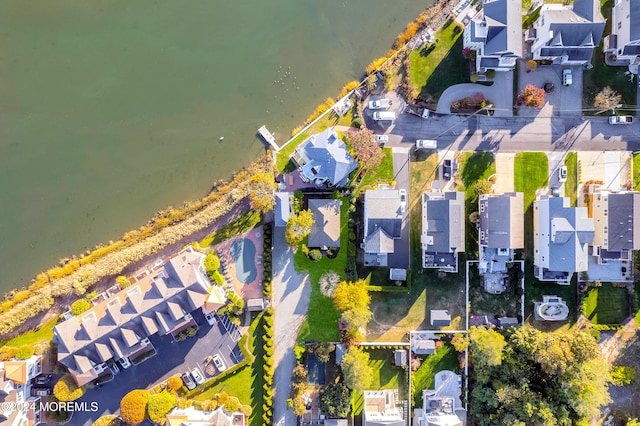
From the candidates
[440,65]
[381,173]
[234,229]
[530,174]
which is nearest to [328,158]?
[381,173]

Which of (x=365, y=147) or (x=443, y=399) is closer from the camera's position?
(x=365, y=147)

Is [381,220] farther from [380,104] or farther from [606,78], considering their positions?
[606,78]

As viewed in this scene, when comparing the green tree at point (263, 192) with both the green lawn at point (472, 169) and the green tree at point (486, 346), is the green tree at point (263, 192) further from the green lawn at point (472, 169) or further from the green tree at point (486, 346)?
the green tree at point (486, 346)

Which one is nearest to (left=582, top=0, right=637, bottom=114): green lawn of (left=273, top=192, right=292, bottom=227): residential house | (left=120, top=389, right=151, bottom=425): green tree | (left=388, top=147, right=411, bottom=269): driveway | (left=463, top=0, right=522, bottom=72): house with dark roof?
(left=463, top=0, right=522, bottom=72): house with dark roof

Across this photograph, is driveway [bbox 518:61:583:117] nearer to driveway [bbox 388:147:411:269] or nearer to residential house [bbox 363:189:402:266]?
driveway [bbox 388:147:411:269]

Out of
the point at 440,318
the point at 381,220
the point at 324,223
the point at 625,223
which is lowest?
the point at 440,318

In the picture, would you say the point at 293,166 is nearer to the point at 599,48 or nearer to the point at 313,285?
the point at 313,285

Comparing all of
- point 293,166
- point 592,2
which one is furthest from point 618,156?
point 293,166
